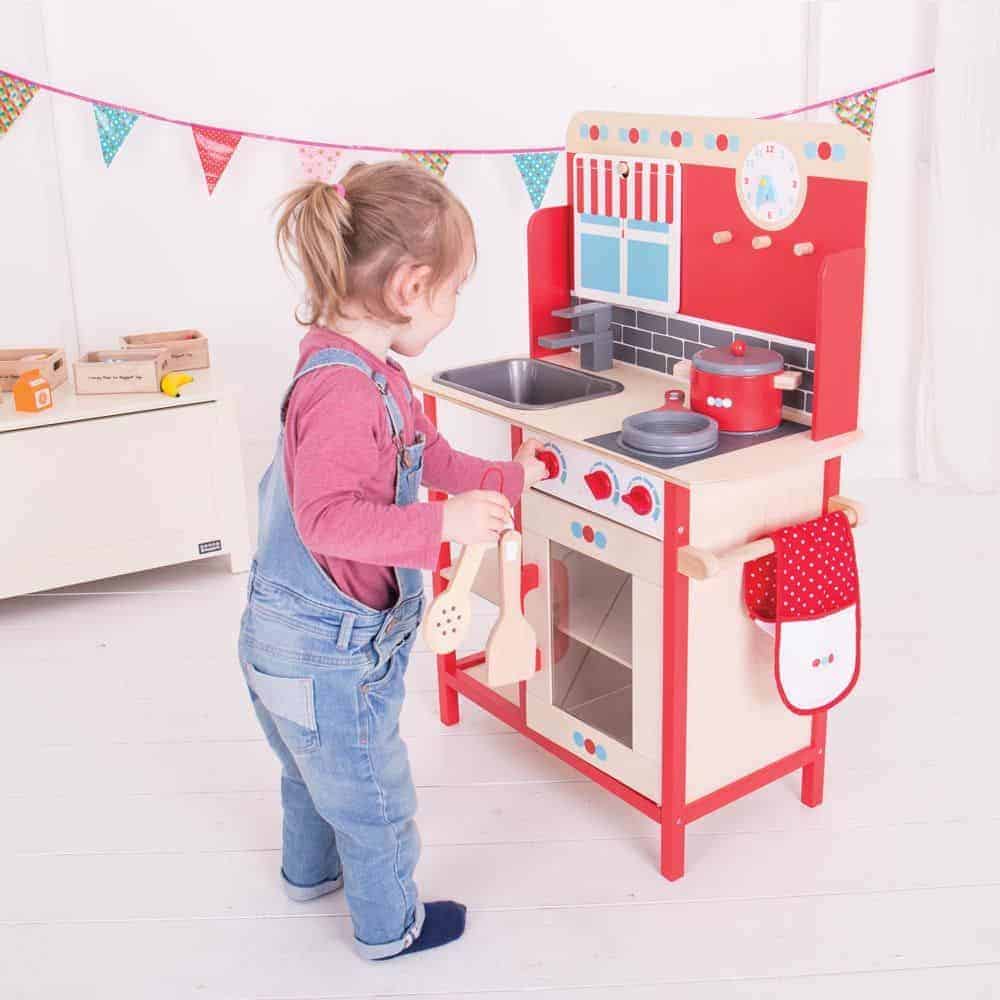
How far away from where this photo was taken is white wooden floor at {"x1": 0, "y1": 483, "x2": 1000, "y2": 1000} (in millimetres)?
1717

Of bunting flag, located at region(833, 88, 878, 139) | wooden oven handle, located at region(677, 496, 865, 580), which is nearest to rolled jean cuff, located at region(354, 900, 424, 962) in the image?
wooden oven handle, located at region(677, 496, 865, 580)

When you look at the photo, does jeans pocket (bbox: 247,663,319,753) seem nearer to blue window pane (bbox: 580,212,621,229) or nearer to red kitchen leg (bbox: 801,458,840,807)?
red kitchen leg (bbox: 801,458,840,807)

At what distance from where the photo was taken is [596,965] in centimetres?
172

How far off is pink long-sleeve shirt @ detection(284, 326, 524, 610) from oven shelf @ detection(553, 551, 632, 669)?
1.69ft

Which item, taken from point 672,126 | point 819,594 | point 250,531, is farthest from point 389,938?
point 250,531

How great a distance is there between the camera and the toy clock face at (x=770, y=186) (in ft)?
6.09

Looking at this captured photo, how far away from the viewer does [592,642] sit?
6.53 feet

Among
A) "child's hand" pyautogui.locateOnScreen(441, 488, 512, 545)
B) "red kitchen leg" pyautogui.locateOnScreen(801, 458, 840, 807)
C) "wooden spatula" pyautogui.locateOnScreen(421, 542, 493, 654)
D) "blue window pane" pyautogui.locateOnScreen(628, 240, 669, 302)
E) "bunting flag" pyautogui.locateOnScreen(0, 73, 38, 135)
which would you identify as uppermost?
"bunting flag" pyautogui.locateOnScreen(0, 73, 38, 135)

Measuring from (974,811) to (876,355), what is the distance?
1721mm

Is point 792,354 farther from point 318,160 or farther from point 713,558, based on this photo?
point 318,160

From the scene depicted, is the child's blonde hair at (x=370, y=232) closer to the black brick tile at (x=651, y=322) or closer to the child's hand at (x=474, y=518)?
the child's hand at (x=474, y=518)

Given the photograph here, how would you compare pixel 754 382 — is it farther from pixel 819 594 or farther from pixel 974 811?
pixel 974 811

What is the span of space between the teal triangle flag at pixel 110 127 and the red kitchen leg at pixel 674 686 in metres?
2.13

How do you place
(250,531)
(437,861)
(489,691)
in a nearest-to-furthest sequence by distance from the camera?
(437,861) < (489,691) < (250,531)
